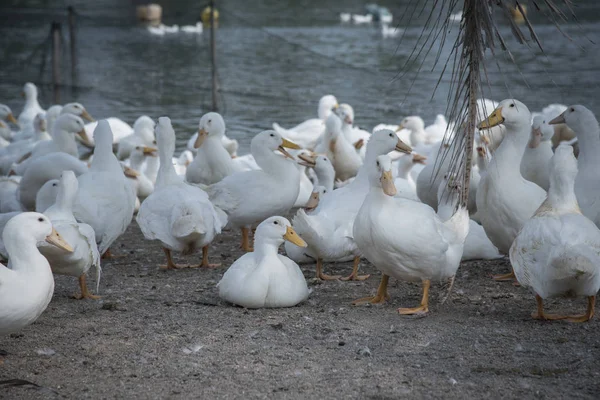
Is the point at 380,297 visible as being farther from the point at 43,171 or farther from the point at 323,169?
the point at 43,171

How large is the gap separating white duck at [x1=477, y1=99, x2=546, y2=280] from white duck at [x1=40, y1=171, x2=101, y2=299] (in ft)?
9.80

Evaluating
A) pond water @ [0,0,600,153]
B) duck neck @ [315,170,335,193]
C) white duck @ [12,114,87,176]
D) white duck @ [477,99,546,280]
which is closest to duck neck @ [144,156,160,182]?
white duck @ [12,114,87,176]

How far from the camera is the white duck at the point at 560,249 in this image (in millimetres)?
5230

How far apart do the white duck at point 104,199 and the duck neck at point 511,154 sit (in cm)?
304

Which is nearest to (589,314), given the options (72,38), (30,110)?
(30,110)

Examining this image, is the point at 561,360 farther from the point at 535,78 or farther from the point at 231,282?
the point at 535,78

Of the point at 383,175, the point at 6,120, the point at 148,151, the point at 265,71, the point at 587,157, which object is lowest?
the point at 6,120

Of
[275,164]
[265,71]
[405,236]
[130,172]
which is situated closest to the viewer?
[405,236]

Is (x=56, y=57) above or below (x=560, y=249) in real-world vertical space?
below

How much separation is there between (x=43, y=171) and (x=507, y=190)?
4.76 meters

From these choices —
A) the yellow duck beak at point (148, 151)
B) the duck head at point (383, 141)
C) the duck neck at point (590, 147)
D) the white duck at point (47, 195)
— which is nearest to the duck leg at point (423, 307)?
the duck head at point (383, 141)

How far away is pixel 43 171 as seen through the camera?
8.91 m

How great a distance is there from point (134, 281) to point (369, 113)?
29.4 feet

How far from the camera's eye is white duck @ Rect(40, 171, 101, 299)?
229 inches
